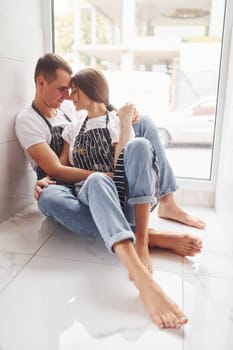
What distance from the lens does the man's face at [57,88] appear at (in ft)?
4.61

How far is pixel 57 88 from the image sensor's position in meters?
1.41

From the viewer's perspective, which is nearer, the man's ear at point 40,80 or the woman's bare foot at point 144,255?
the woman's bare foot at point 144,255

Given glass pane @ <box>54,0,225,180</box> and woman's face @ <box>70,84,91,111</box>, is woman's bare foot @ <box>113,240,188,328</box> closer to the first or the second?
woman's face @ <box>70,84,91,111</box>

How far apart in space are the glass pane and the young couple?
394mm

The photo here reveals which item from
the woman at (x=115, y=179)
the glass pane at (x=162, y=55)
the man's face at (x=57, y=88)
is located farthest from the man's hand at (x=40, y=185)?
the glass pane at (x=162, y=55)

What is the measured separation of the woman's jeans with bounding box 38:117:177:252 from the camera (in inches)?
39.9

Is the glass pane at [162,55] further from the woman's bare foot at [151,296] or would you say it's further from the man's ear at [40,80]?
the woman's bare foot at [151,296]

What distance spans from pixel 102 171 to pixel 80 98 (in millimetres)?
305

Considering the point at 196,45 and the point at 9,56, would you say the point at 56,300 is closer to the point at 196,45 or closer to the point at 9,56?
the point at 9,56

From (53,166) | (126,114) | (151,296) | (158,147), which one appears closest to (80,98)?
(126,114)

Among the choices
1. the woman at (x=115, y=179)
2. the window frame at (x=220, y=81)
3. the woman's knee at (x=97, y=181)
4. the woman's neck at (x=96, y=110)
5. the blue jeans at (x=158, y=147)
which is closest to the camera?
the woman at (x=115, y=179)

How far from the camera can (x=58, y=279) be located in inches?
42.3

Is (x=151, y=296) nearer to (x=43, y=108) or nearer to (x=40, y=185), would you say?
(x=40, y=185)

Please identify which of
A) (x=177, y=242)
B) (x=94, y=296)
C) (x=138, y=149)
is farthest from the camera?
(x=177, y=242)
